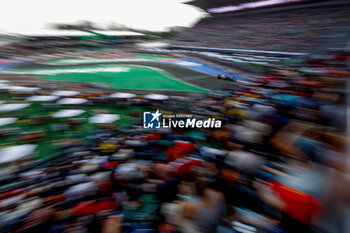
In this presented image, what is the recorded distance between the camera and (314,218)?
1257 millimetres

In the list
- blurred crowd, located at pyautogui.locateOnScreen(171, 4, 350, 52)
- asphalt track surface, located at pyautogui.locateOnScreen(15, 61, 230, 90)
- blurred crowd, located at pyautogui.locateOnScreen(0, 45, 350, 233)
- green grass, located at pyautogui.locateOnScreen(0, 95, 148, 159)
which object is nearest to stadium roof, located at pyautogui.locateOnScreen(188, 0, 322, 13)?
blurred crowd, located at pyautogui.locateOnScreen(171, 4, 350, 52)

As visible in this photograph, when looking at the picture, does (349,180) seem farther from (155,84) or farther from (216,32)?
(216,32)

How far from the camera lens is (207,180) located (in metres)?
1.94

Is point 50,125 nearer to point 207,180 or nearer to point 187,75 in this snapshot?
point 207,180

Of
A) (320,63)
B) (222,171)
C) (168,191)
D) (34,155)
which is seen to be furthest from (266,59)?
(34,155)

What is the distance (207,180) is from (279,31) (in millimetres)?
10391

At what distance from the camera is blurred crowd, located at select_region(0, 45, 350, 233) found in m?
1.41

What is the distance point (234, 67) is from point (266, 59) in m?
1.39

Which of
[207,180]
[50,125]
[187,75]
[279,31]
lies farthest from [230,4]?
[207,180]

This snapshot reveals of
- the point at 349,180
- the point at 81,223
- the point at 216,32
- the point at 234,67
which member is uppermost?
the point at 216,32

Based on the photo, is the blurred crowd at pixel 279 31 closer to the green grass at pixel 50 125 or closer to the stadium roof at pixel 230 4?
the stadium roof at pixel 230 4

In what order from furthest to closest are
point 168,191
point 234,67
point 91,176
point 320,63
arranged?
point 234,67 < point 320,63 < point 91,176 < point 168,191

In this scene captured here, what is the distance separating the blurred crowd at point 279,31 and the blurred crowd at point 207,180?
553 centimetres

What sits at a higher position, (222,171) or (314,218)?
(314,218)
